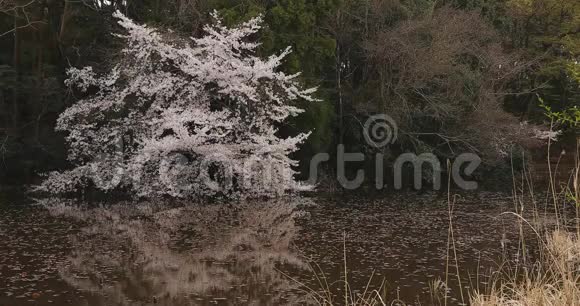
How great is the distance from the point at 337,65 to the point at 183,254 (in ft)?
35.5

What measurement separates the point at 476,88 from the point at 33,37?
12.8m

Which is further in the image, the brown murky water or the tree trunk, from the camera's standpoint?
the tree trunk

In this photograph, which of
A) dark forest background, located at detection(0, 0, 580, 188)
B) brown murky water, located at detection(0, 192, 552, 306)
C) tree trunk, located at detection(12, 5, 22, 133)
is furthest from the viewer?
tree trunk, located at detection(12, 5, 22, 133)

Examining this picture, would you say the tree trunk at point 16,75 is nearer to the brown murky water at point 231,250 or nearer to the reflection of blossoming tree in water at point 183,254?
the brown murky water at point 231,250

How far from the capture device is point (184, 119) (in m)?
13.3

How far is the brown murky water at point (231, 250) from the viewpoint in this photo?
6555 mm

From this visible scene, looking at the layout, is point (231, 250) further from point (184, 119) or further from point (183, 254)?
point (184, 119)

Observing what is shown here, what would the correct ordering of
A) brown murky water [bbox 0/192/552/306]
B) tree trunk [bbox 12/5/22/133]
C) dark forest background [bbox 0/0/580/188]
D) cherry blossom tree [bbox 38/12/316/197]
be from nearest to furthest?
brown murky water [bbox 0/192/552/306], cherry blossom tree [bbox 38/12/316/197], dark forest background [bbox 0/0/580/188], tree trunk [bbox 12/5/22/133]

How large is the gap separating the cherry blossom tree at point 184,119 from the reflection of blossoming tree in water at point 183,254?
142cm

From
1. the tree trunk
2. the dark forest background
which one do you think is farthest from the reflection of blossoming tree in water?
the tree trunk

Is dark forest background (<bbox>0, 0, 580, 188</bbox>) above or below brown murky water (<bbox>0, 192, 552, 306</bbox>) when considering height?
above

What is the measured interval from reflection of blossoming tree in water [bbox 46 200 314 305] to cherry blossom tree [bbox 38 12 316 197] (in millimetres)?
1423

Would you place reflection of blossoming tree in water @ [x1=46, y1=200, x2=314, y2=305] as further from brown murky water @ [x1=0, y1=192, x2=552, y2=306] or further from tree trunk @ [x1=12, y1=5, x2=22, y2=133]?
tree trunk @ [x1=12, y1=5, x2=22, y2=133]

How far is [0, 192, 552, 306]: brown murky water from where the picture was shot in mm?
6555
